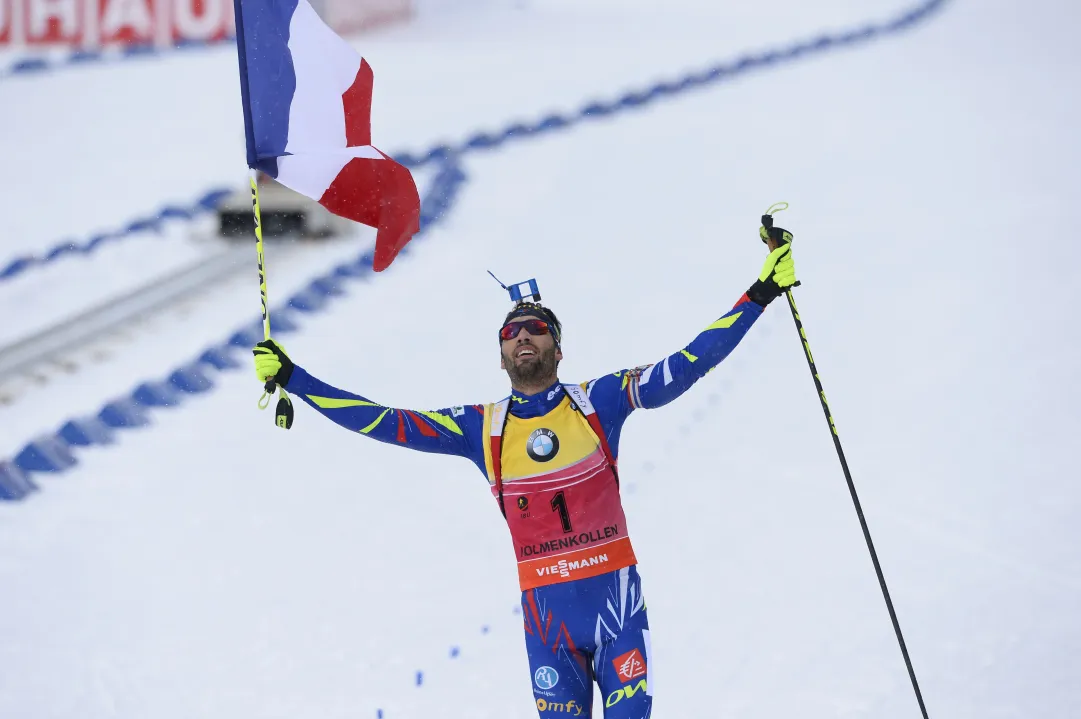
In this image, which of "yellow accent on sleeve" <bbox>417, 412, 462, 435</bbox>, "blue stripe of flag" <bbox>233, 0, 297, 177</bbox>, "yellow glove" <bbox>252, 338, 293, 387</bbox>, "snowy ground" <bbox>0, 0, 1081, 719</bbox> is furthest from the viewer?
"snowy ground" <bbox>0, 0, 1081, 719</bbox>

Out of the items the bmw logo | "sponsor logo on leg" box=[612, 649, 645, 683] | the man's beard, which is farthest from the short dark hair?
"sponsor logo on leg" box=[612, 649, 645, 683]

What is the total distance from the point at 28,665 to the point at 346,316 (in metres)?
5.52

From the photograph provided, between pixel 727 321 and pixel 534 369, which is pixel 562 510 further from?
pixel 727 321

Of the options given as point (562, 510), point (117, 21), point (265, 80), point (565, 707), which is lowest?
point (565, 707)

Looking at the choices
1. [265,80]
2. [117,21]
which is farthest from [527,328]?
[117,21]

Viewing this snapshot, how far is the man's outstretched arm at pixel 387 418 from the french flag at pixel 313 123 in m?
0.68

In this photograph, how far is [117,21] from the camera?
75.3 ft

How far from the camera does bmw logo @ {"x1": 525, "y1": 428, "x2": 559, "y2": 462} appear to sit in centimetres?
459

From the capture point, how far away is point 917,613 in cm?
686

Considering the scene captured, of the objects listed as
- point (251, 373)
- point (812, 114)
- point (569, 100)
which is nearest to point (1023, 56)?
point (812, 114)

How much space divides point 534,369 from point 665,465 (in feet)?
13.7

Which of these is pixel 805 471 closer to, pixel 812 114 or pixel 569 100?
pixel 812 114

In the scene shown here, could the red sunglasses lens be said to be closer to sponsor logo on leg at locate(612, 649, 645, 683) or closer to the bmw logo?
the bmw logo

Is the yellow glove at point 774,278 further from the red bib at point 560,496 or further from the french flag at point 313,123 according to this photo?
the french flag at point 313,123
